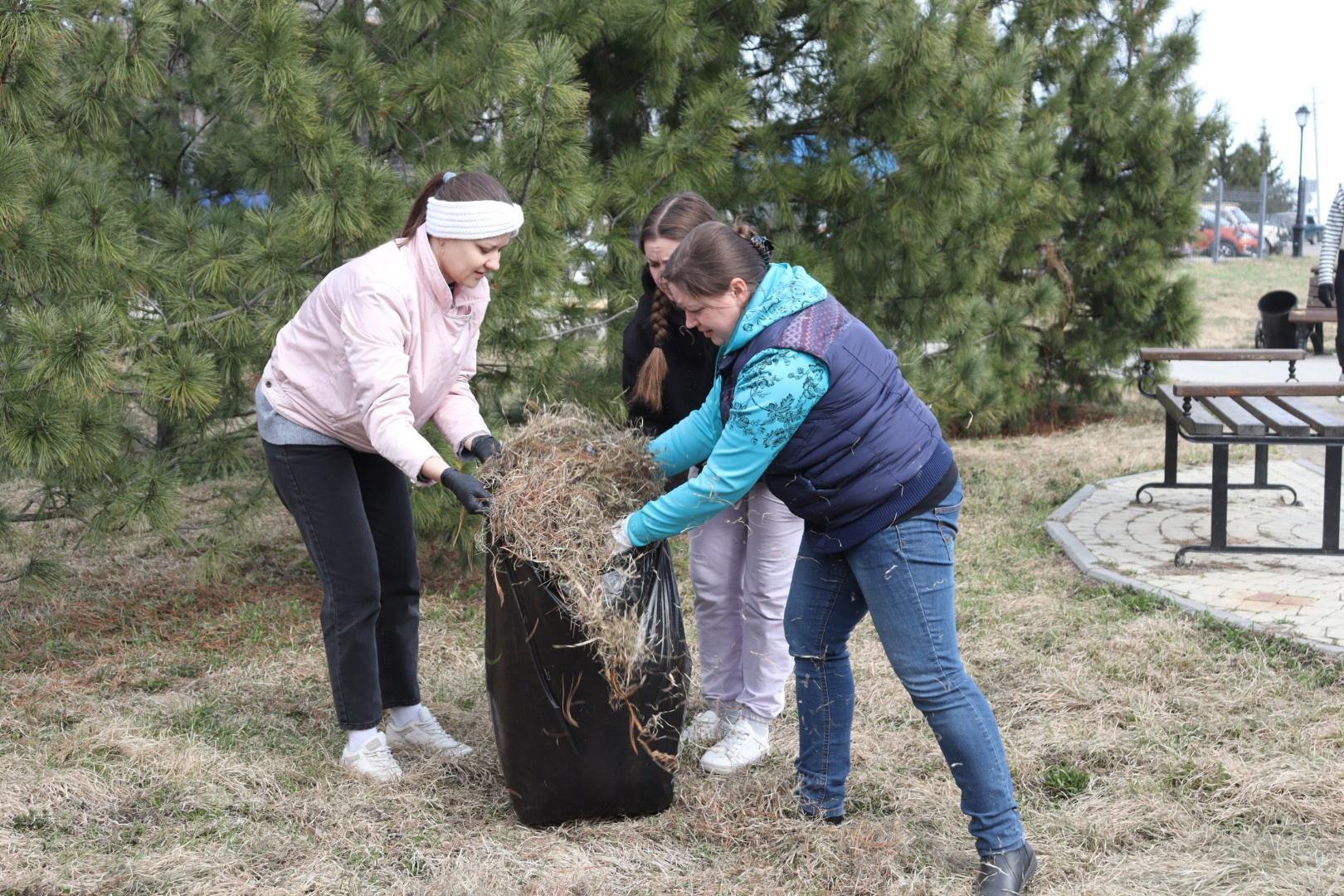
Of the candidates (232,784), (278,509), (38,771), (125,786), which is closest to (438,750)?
(232,784)

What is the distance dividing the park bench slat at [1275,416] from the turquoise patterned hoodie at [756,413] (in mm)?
3096

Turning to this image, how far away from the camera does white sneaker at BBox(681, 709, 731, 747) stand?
3.58 m

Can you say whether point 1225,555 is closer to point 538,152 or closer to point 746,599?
point 746,599

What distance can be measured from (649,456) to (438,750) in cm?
114

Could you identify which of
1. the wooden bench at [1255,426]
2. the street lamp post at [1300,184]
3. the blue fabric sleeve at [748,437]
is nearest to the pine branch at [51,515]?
the blue fabric sleeve at [748,437]

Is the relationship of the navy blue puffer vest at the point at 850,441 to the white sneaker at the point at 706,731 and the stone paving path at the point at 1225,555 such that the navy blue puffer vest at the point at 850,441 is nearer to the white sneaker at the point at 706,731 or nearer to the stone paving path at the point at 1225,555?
the white sneaker at the point at 706,731

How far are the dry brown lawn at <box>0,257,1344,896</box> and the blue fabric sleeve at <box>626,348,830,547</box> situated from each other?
84 cm

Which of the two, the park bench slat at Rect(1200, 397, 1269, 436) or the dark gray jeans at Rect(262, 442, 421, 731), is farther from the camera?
the park bench slat at Rect(1200, 397, 1269, 436)

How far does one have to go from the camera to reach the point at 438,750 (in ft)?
11.7

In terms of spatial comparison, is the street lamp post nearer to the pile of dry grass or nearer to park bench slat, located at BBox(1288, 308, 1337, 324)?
park bench slat, located at BBox(1288, 308, 1337, 324)

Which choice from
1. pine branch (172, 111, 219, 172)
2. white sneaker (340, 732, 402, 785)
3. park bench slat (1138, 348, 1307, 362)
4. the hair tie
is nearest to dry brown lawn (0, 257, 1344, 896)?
white sneaker (340, 732, 402, 785)

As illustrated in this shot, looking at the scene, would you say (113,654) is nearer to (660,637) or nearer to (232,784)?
(232,784)

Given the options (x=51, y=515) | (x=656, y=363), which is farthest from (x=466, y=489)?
(x=51, y=515)

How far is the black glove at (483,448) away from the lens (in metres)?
3.15
